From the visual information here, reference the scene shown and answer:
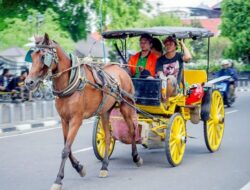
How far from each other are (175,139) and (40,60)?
9.40ft

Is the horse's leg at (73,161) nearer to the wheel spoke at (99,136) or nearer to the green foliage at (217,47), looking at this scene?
the wheel spoke at (99,136)

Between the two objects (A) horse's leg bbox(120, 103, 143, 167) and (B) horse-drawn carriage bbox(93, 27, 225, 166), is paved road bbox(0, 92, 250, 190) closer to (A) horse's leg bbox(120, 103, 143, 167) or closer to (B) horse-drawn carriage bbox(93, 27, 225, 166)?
(A) horse's leg bbox(120, 103, 143, 167)

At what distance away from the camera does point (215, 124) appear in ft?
35.4

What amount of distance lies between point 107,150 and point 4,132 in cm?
717

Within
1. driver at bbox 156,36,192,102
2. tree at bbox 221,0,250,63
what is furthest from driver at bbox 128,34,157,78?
tree at bbox 221,0,250,63

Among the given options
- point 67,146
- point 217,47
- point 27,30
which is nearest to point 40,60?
point 67,146

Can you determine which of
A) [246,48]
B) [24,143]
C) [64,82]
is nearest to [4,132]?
[24,143]

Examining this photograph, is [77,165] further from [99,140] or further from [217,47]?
[217,47]

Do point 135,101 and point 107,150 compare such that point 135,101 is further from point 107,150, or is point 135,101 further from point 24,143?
point 24,143

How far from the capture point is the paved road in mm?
7797

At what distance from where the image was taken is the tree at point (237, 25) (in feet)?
147

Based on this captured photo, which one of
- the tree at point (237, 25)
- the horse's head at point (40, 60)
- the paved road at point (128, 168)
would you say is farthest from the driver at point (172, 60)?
the tree at point (237, 25)

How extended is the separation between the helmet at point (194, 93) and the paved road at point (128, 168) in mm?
985

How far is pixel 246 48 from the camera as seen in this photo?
4516 cm
